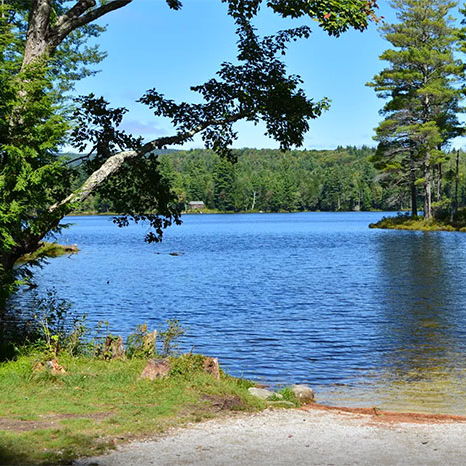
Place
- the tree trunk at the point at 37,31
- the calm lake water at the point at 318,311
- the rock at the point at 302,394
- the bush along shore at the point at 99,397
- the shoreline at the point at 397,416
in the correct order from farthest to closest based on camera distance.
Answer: the calm lake water at the point at 318,311, the tree trunk at the point at 37,31, the rock at the point at 302,394, the shoreline at the point at 397,416, the bush along shore at the point at 99,397

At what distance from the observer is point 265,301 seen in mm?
29078

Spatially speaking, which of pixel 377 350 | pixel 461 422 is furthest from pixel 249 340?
pixel 461 422

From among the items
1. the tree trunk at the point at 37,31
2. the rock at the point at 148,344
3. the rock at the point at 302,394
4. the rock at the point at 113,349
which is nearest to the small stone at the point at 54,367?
the rock at the point at 113,349

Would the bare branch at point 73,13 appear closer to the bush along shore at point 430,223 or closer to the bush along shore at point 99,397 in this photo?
the bush along shore at point 99,397

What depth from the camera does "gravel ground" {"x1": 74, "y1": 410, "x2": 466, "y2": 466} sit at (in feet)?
25.2

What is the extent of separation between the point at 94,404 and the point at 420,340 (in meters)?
12.7

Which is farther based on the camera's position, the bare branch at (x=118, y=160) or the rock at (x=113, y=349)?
the rock at (x=113, y=349)

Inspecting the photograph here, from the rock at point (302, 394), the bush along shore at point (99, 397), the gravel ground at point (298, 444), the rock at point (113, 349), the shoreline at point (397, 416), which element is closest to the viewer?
the gravel ground at point (298, 444)

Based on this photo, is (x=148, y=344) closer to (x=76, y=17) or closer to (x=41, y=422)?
(x=41, y=422)

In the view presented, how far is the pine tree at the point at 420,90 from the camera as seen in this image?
69312 mm

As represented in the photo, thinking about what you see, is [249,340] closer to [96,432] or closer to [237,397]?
[237,397]

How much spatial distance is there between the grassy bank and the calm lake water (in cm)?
1577

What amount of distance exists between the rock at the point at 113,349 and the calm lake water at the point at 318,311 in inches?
147

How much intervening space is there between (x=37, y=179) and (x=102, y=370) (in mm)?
3801
